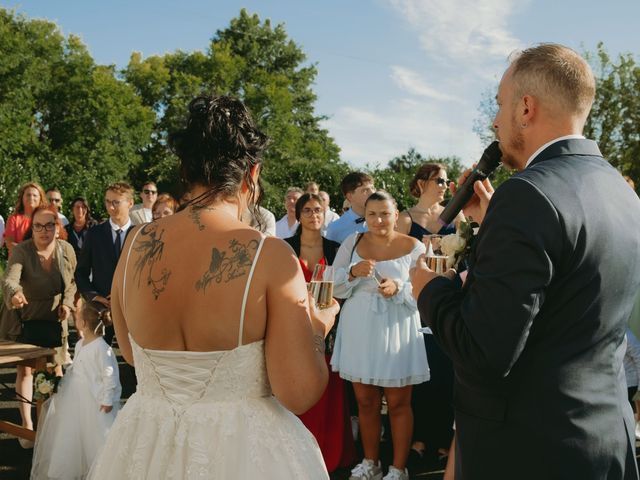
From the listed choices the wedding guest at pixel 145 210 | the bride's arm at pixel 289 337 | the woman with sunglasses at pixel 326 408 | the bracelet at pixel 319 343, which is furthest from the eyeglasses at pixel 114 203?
the bride's arm at pixel 289 337

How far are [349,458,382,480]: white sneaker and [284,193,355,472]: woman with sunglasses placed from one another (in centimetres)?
35

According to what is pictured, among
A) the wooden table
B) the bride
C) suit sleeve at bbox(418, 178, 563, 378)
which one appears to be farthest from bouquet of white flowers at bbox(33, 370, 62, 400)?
suit sleeve at bbox(418, 178, 563, 378)

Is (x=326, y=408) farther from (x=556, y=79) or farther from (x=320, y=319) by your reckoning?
(x=556, y=79)

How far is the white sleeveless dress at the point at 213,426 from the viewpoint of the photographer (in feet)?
6.78

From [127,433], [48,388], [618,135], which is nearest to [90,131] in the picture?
[618,135]

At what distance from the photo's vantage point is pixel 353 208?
24.0 feet

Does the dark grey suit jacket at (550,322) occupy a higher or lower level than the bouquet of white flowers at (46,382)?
higher

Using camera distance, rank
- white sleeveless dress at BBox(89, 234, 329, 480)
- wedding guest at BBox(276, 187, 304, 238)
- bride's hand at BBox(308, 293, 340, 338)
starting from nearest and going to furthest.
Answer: white sleeveless dress at BBox(89, 234, 329, 480), bride's hand at BBox(308, 293, 340, 338), wedding guest at BBox(276, 187, 304, 238)

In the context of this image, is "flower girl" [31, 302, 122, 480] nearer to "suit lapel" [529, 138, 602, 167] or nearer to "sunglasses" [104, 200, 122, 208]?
"sunglasses" [104, 200, 122, 208]

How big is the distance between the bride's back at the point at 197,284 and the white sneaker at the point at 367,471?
3327 millimetres

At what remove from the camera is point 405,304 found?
197 inches

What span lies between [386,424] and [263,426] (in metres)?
4.57

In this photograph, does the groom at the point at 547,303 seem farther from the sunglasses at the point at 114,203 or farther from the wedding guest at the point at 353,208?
the sunglasses at the point at 114,203

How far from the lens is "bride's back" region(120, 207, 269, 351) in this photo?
6.48ft
